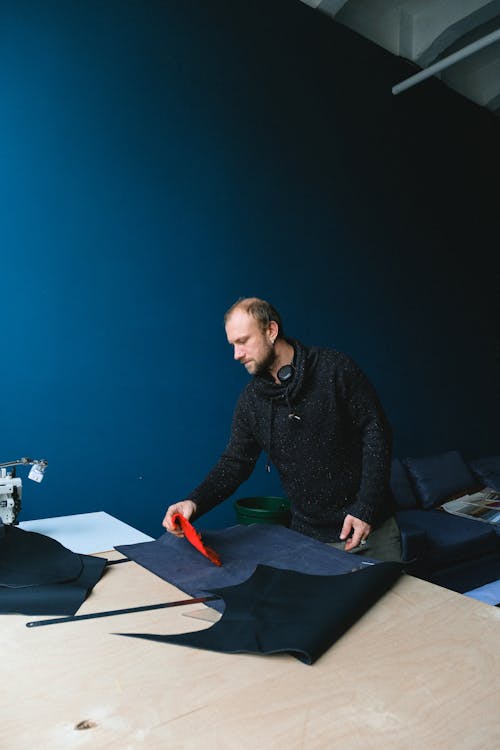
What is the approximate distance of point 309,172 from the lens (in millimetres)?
4035

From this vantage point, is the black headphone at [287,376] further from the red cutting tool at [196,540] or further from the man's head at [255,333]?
the red cutting tool at [196,540]

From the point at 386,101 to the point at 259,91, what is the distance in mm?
1400

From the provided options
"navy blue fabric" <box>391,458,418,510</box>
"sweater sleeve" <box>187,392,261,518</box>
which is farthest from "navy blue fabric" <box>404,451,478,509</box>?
"sweater sleeve" <box>187,392,261,518</box>

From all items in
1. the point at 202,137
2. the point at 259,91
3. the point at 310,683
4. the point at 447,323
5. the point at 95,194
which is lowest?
the point at 310,683

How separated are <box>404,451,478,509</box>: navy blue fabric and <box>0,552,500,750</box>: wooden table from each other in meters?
3.47

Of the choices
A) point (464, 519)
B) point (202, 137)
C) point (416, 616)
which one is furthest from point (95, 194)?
point (464, 519)

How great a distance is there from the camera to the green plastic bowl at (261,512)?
9.90 ft

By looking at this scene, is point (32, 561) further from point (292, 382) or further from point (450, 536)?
point (450, 536)

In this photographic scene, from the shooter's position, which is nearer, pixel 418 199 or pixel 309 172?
pixel 309 172

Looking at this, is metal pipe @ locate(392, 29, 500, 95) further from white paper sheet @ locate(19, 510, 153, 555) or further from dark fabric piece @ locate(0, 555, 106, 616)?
A: dark fabric piece @ locate(0, 555, 106, 616)

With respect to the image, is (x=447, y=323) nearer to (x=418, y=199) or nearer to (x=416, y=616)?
(x=418, y=199)

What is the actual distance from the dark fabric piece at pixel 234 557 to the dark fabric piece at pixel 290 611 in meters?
0.08

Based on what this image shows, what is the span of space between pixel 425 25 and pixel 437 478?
3559 mm

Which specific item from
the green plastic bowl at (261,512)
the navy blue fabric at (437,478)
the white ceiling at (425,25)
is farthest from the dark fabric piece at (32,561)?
the white ceiling at (425,25)
